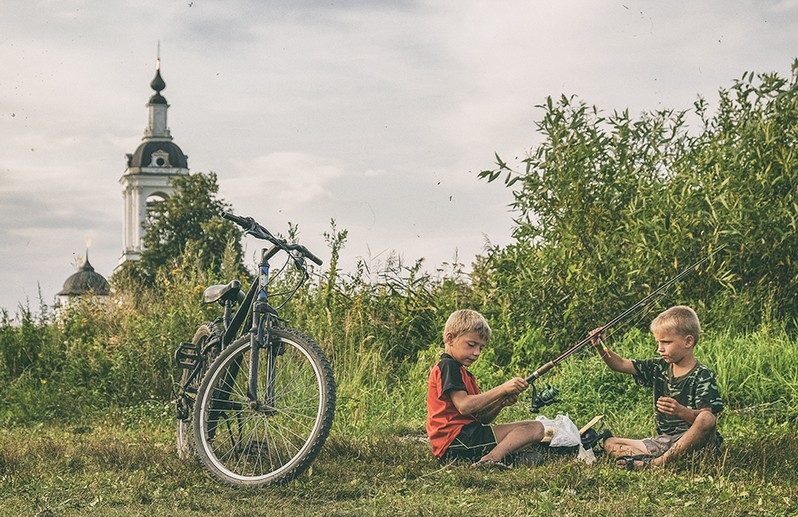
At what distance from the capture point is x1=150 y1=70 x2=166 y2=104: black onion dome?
8044 cm

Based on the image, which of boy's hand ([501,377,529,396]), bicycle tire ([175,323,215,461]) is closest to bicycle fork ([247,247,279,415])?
bicycle tire ([175,323,215,461])

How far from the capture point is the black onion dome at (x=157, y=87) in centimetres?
8044

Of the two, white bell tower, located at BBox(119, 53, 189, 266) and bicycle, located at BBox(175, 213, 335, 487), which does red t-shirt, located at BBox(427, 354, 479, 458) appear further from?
white bell tower, located at BBox(119, 53, 189, 266)

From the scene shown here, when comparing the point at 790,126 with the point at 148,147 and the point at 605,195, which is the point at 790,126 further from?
the point at 148,147

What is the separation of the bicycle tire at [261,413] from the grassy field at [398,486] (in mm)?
160

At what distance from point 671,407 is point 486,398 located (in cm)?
104

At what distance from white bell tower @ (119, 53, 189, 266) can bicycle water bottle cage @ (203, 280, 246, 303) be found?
2870 inches

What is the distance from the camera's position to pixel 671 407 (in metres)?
5.49

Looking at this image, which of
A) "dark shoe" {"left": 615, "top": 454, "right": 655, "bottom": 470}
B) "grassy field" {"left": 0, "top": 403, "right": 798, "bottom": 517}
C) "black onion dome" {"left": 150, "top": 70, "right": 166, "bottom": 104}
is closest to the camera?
"grassy field" {"left": 0, "top": 403, "right": 798, "bottom": 517}

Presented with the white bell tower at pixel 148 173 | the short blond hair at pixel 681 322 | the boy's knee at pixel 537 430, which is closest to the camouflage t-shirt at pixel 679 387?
the short blond hair at pixel 681 322

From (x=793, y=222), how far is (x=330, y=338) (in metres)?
4.51

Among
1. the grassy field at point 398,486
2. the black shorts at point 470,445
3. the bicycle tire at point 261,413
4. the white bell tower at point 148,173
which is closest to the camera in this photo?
the grassy field at point 398,486

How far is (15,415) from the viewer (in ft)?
32.0

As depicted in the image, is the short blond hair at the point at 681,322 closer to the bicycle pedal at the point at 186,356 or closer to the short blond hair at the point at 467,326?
the short blond hair at the point at 467,326
